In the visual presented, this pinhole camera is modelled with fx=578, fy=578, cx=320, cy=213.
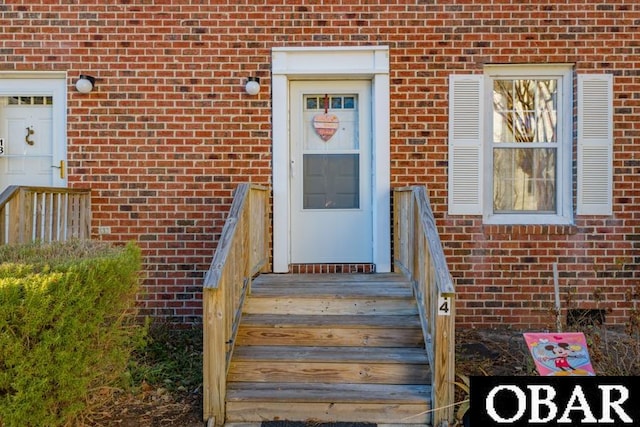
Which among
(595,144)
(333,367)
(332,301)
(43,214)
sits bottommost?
(333,367)

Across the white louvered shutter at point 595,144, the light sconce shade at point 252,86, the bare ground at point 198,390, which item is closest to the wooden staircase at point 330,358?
the bare ground at point 198,390

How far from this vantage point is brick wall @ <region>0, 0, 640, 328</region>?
5.68 m

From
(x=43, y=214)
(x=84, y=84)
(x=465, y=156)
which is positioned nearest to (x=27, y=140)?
(x=84, y=84)

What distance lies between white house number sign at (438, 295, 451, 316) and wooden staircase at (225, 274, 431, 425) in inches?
22.2

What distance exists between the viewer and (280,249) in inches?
228

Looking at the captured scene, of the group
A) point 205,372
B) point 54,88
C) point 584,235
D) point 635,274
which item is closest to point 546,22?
point 584,235

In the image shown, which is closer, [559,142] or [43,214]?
[43,214]

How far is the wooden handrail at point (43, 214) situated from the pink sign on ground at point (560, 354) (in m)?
3.64

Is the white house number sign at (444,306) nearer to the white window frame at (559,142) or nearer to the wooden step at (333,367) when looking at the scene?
the wooden step at (333,367)

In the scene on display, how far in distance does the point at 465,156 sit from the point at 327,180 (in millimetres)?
1401

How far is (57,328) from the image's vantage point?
318 cm

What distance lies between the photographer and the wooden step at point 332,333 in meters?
4.42

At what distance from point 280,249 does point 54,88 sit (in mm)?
2807

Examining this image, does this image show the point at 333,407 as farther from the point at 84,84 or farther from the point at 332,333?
the point at 84,84
